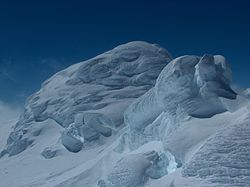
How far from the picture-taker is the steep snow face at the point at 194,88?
21.5m

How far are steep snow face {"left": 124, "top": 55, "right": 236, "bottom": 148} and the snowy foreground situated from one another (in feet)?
0.15

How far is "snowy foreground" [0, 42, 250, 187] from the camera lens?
59.0 feet

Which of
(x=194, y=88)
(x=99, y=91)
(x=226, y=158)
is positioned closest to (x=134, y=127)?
(x=194, y=88)

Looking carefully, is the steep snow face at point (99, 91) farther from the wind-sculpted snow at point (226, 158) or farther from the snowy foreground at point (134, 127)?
the wind-sculpted snow at point (226, 158)

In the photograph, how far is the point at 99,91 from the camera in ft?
127

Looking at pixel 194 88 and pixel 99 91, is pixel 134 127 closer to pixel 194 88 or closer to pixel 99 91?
pixel 194 88

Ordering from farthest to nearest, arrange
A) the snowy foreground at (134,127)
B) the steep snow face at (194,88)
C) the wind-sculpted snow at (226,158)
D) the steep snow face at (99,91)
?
the steep snow face at (99,91)
the steep snow face at (194,88)
the snowy foreground at (134,127)
the wind-sculpted snow at (226,158)

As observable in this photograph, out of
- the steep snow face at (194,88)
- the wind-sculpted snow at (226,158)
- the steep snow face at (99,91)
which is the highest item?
the steep snow face at (99,91)

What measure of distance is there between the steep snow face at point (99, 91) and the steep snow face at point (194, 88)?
11.8 metres

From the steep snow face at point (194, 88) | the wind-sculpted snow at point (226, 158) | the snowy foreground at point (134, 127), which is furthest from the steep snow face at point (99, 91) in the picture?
the wind-sculpted snow at point (226, 158)

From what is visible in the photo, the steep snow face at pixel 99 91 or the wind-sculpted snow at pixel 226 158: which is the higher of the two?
the steep snow face at pixel 99 91

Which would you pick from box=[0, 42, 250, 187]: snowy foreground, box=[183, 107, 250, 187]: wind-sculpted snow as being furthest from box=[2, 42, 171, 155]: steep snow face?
box=[183, 107, 250, 187]: wind-sculpted snow

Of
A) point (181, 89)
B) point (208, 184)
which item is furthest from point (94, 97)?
point (208, 184)

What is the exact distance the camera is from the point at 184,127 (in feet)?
68.1
